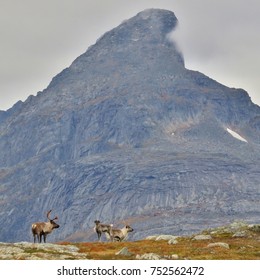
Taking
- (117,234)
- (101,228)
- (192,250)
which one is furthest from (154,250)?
(117,234)

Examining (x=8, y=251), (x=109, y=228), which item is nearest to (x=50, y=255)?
(x=8, y=251)

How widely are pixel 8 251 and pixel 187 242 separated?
22.4 metres

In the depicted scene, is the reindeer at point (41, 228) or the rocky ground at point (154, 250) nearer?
the rocky ground at point (154, 250)

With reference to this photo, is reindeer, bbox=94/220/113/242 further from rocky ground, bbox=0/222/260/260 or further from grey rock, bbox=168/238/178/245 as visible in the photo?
grey rock, bbox=168/238/178/245

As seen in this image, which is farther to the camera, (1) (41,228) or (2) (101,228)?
(2) (101,228)

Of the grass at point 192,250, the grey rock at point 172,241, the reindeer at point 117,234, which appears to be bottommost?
the grass at point 192,250

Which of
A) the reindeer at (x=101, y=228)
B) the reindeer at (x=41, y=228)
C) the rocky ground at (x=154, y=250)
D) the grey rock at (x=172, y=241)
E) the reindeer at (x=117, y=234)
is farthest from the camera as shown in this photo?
the reindeer at (x=117, y=234)

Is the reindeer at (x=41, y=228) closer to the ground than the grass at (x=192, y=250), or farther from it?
farther from it

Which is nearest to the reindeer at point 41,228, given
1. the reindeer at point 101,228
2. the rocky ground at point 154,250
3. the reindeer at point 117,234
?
the rocky ground at point 154,250

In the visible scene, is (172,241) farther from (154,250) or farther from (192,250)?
(192,250)

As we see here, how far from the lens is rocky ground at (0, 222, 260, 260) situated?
207 ft

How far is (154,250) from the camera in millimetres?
71312

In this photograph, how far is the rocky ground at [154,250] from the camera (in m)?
63.0

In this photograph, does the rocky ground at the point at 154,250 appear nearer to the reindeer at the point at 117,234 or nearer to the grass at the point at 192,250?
the grass at the point at 192,250
